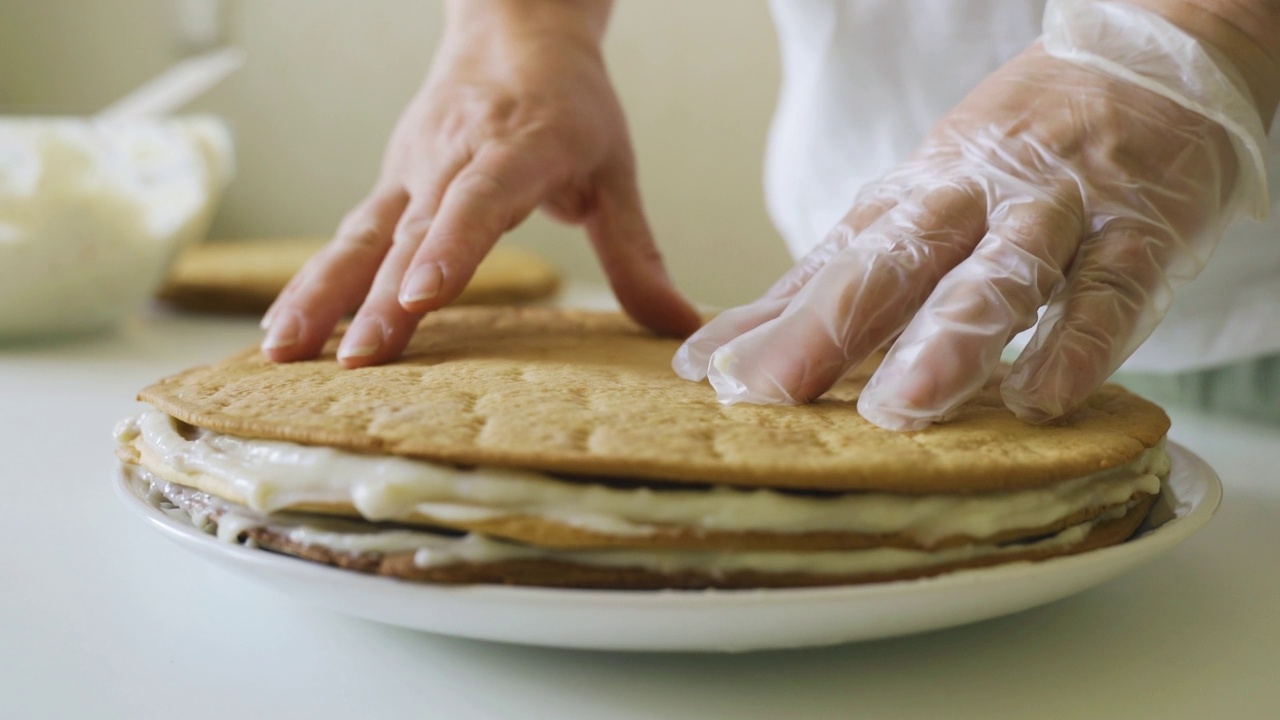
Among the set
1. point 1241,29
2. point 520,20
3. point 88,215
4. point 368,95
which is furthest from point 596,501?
point 368,95

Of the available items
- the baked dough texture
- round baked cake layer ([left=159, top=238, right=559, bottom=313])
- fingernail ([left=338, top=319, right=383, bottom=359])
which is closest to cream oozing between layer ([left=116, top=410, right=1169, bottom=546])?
the baked dough texture

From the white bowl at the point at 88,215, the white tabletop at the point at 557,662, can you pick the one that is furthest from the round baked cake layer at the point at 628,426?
the white bowl at the point at 88,215

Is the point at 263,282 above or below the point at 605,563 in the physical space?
below

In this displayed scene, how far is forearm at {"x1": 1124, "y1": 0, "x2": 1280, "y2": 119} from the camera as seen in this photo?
2.63 feet

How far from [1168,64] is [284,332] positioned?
0.73 meters

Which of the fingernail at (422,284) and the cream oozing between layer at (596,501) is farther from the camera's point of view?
the fingernail at (422,284)

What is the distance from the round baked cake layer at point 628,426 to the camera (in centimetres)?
54

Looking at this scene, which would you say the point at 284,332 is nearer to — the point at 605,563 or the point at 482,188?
the point at 482,188

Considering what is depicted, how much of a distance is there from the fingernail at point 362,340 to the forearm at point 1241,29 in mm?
652

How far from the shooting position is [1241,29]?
0.81 m

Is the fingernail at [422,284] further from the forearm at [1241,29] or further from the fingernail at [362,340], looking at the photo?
the forearm at [1241,29]

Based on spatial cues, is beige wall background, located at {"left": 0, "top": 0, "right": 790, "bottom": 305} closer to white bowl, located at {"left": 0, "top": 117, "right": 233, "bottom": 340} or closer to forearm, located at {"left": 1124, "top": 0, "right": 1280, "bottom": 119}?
white bowl, located at {"left": 0, "top": 117, "right": 233, "bottom": 340}

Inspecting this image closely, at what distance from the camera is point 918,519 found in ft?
1.82

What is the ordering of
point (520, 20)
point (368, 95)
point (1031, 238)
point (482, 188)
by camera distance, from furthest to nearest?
point (368, 95)
point (520, 20)
point (482, 188)
point (1031, 238)
